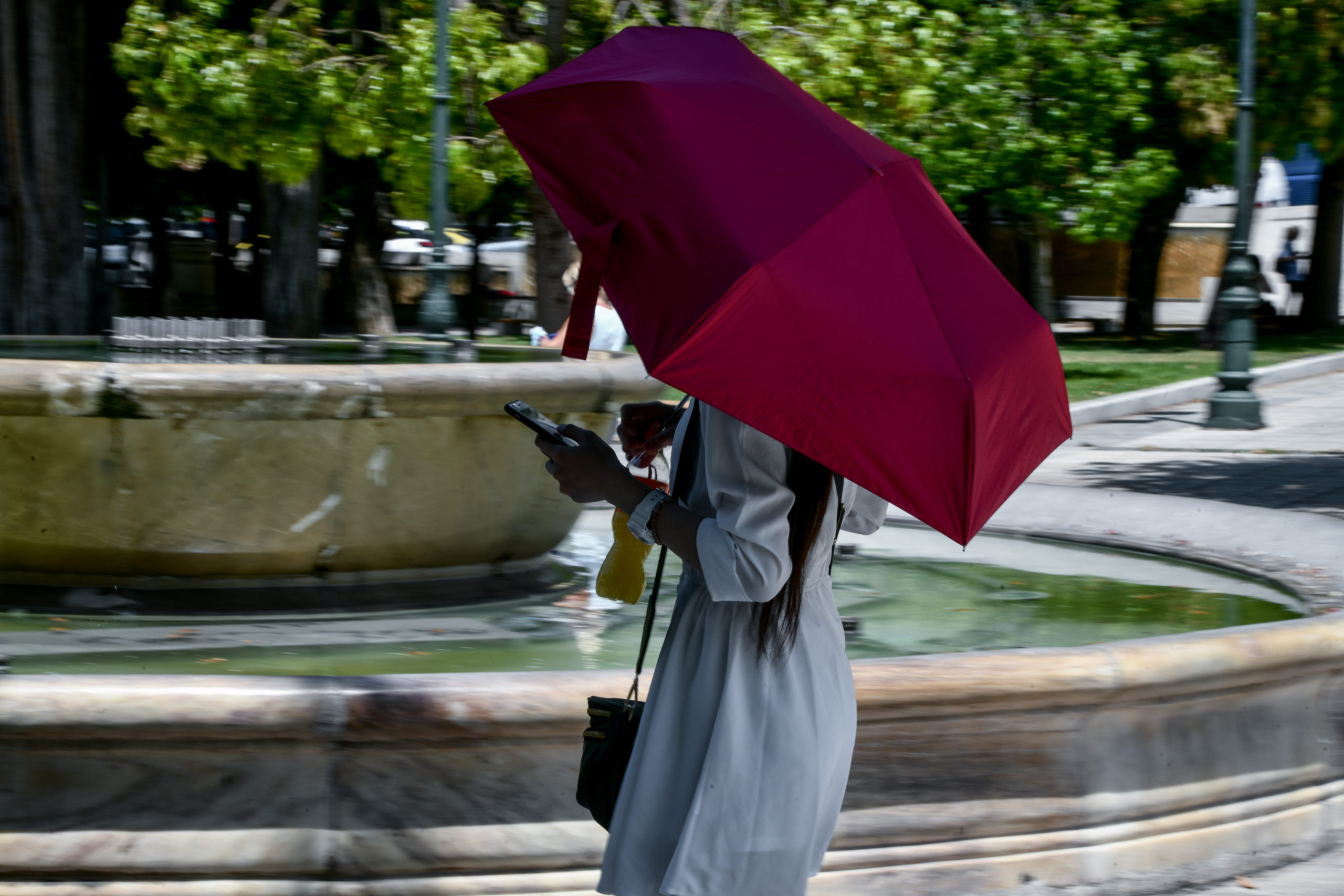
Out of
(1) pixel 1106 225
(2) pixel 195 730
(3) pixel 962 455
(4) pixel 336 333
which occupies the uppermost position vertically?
(3) pixel 962 455

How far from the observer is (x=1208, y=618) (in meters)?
5.84

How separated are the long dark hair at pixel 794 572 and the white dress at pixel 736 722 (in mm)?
20

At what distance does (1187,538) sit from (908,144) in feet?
39.2

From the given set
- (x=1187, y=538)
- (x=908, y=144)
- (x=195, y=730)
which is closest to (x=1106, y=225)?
(x=908, y=144)

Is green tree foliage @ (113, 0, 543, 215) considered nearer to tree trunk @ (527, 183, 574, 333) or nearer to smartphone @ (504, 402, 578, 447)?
tree trunk @ (527, 183, 574, 333)

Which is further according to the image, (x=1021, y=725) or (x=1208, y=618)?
(x=1208, y=618)

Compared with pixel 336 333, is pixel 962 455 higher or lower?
higher

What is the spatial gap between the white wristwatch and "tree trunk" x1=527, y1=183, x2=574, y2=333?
11.4 meters

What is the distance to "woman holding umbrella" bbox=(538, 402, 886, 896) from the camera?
240 centimetres

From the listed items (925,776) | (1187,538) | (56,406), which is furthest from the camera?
(1187,538)

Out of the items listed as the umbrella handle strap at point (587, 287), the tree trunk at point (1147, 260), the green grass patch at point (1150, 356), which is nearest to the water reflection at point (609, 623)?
the umbrella handle strap at point (587, 287)

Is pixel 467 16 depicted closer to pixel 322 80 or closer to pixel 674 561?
pixel 322 80

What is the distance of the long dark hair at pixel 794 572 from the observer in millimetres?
2480

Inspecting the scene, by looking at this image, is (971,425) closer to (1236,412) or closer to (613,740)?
(613,740)
